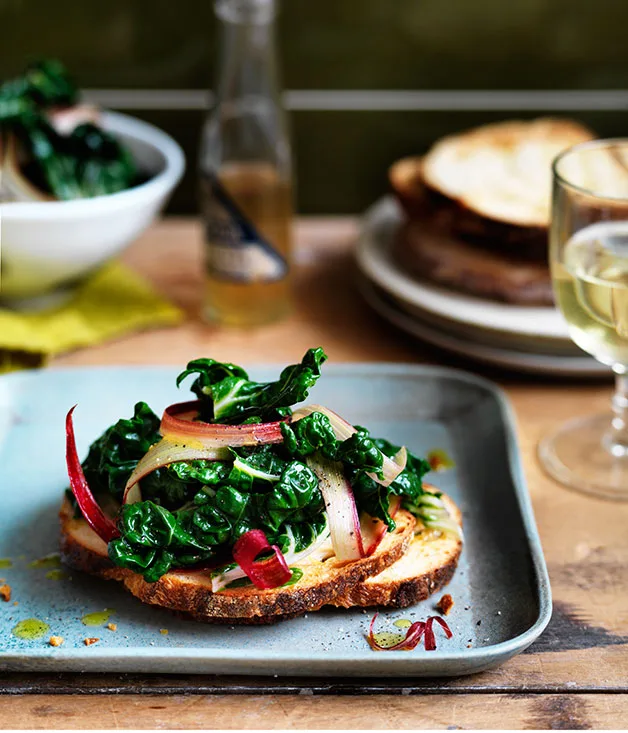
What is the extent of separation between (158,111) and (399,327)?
901mm

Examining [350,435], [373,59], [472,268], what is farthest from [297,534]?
[373,59]

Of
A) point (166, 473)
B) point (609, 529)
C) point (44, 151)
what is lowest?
point (609, 529)

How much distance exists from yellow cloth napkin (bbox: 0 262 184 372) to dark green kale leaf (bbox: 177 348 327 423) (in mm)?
669

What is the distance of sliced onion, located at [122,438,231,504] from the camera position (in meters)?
1.40

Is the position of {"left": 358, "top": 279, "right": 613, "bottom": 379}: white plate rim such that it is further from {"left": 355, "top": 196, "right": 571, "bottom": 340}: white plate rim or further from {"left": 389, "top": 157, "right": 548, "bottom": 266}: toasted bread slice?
{"left": 389, "top": 157, "right": 548, "bottom": 266}: toasted bread slice

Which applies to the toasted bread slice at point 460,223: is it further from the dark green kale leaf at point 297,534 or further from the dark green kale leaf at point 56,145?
the dark green kale leaf at point 297,534

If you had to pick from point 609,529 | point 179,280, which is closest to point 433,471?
point 609,529

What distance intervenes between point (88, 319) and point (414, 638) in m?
1.14

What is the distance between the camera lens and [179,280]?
8.07 ft

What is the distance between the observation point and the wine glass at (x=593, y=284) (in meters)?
1.64

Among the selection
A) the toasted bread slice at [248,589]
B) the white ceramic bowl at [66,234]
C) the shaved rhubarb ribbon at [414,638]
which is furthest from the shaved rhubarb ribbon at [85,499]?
→ the white ceramic bowl at [66,234]

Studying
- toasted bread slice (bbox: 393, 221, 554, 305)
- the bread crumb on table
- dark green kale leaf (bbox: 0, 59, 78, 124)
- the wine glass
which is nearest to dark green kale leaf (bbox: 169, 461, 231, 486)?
the bread crumb on table

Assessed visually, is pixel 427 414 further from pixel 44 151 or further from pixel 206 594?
pixel 44 151

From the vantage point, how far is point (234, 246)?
217 cm
